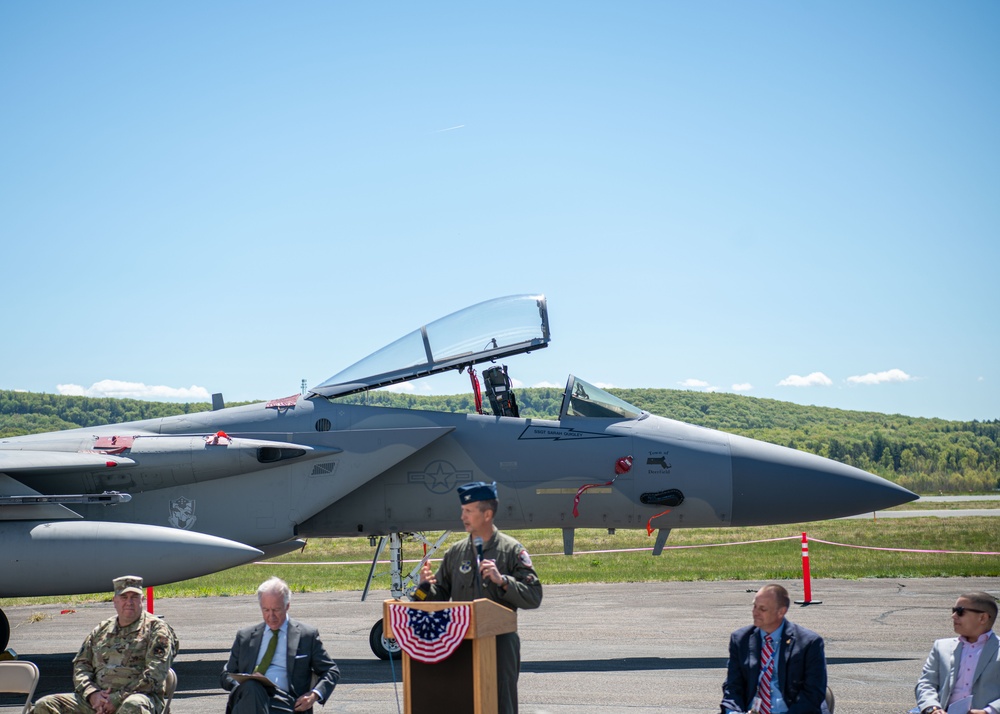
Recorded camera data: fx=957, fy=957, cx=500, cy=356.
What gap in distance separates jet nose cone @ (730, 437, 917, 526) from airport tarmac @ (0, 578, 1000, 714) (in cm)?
148

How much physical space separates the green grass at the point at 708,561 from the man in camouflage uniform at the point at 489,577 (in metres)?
14.2

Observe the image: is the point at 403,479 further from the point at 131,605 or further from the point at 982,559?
the point at 982,559

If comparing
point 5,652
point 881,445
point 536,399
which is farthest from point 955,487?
point 5,652

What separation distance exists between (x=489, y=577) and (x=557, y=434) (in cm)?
584

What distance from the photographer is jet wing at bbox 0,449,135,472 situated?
9.98 m

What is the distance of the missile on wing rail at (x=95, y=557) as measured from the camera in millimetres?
9195

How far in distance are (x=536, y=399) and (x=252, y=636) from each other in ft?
22.0

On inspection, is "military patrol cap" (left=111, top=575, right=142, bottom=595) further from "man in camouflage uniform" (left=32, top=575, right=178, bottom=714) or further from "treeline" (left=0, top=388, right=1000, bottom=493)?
"treeline" (left=0, top=388, right=1000, bottom=493)

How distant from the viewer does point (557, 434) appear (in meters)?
10.7

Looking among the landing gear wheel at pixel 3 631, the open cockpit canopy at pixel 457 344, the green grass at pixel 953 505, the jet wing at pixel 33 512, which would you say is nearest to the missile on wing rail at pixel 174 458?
the jet wing at pixel 33 512

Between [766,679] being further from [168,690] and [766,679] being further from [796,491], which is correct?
[796,491]

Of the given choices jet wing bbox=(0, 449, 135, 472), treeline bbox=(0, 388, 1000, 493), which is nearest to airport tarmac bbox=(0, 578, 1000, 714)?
jet wing bbox=(0, 449, 135, 472)

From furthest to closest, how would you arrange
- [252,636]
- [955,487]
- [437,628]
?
[955,487] → [252,636] → [437,628]

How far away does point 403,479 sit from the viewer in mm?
10820
